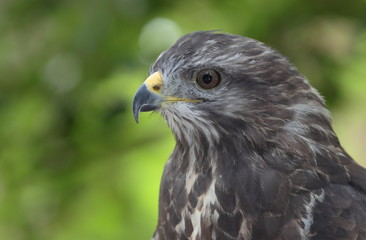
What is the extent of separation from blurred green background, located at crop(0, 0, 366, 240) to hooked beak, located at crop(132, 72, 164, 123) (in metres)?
1.13

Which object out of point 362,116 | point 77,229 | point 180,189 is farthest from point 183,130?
point 362,116

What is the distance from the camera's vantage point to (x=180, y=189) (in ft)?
12.7

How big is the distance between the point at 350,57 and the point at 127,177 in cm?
178

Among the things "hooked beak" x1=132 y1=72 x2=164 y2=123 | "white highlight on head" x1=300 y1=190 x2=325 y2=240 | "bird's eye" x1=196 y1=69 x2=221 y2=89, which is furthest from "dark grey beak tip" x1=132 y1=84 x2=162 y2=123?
"white highlight on head" x1=300 y1=190 x2=325 y2=240

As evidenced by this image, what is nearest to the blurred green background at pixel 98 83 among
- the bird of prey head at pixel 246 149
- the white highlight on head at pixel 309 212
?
the bird of prey head at pixel 246 149

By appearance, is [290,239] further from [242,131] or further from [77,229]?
[77,229]

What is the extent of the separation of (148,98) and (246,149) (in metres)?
0.52

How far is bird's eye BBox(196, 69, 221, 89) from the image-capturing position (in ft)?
12.4

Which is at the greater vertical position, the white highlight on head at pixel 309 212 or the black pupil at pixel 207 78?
the black pupil at pixel 207 78

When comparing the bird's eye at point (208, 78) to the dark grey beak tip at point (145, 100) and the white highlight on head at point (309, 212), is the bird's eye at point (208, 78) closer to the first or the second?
the dark grey beak tip at point (145, 100)

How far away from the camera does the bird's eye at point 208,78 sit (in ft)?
12.4

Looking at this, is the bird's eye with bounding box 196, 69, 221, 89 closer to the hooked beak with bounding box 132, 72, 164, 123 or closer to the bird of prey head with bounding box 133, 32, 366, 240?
the bird of prey head with bounding box 133, 32, 366, 240

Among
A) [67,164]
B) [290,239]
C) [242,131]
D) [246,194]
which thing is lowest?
[290,239]

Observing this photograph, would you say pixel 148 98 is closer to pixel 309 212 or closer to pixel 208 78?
pixel 208 78
